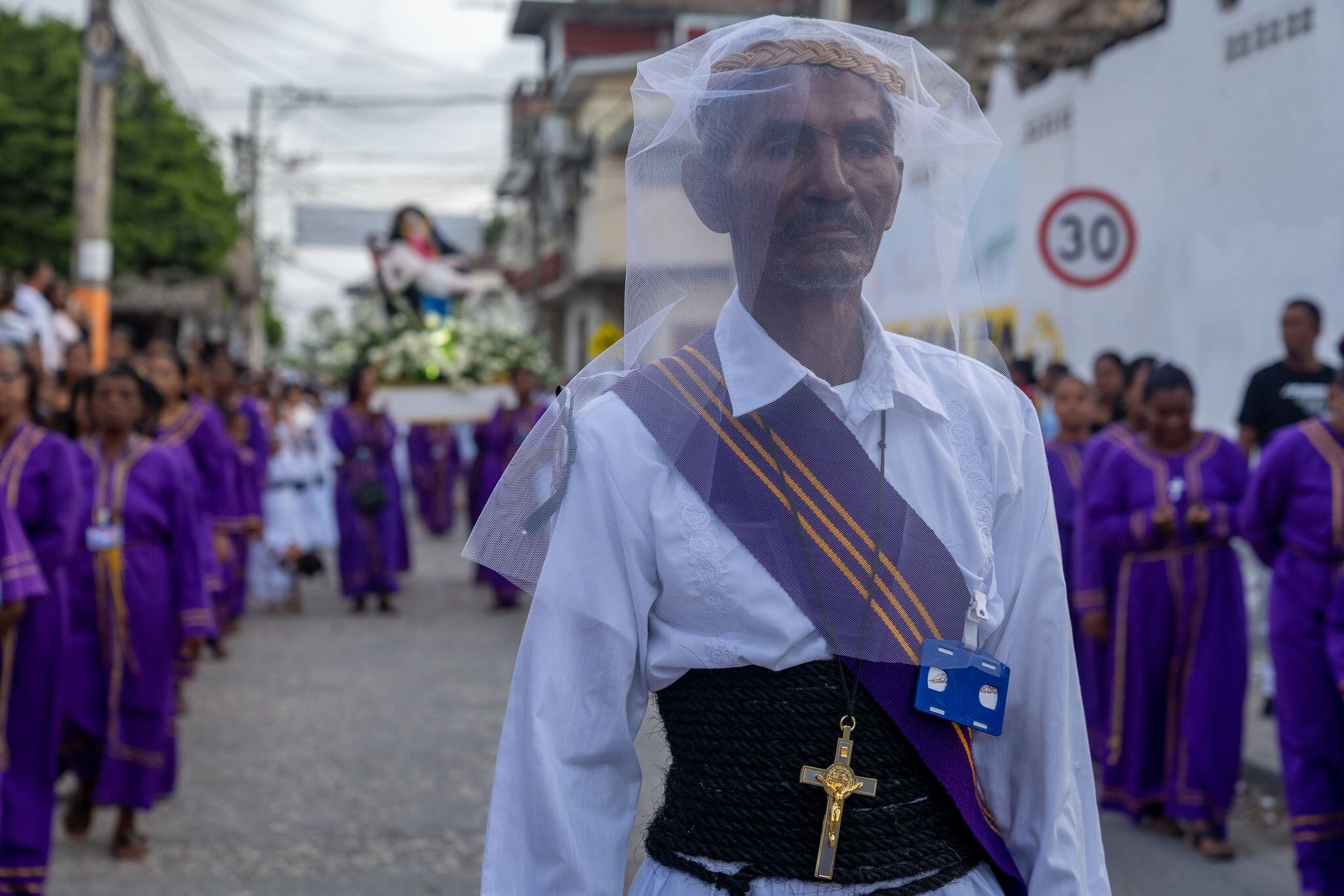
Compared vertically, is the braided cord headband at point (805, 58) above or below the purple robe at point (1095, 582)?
above

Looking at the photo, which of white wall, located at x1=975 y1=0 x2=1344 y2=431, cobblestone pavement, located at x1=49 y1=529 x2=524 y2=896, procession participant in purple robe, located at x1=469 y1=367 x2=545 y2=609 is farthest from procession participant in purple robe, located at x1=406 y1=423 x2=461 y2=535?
white wall, located at x1=975 y1=0 x2=1344 y2=431

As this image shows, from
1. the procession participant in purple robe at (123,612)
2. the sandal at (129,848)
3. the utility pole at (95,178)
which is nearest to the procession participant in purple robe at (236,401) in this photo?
the utility pole at (95,178)

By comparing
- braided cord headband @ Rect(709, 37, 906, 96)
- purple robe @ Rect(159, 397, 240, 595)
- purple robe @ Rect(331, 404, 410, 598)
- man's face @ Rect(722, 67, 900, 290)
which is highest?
braided cord headband @ Rect(709, 37, 906, 96)

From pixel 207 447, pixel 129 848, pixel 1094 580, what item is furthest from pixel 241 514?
pixel 1094 580

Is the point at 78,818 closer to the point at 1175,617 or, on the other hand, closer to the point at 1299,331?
the point at 1175,617

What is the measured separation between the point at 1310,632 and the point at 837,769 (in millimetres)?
4150

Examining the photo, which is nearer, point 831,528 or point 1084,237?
point 831,528

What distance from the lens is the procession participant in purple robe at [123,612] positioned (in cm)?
657

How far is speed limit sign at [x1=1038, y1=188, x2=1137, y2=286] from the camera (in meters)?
9.07

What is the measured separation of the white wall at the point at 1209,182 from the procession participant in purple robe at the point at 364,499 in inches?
245

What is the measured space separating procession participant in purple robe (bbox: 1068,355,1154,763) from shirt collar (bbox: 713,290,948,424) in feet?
16.4

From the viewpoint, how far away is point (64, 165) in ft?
83.5

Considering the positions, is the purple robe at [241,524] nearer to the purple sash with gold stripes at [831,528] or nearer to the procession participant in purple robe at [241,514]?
the procession participant in purple robe at [241,514]

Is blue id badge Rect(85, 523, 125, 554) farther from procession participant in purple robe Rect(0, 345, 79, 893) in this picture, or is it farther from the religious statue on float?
the religious statue on float
